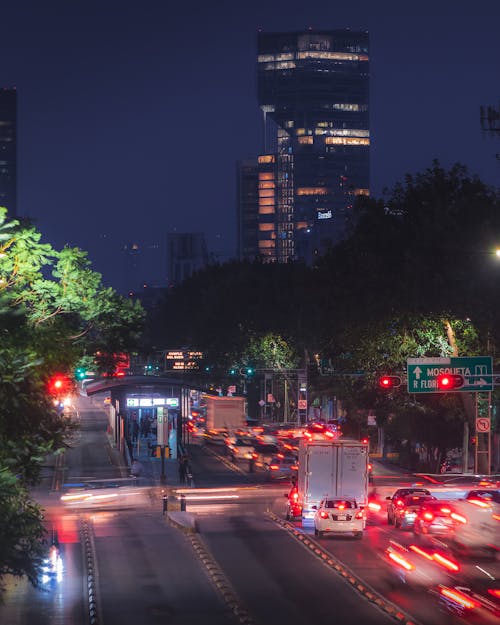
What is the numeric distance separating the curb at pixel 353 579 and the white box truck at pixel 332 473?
4.81ft

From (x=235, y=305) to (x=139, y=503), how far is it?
265ft

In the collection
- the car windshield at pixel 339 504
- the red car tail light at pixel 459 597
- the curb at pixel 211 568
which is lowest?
the curb at pixel 211 568

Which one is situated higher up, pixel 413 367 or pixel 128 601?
pixel 413 367

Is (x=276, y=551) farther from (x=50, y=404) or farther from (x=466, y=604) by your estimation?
(x=50, y=404)

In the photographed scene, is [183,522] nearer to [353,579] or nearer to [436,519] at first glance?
[436,519]

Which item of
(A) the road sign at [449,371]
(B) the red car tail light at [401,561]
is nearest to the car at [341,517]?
(B) the red car tail light at [401,561]

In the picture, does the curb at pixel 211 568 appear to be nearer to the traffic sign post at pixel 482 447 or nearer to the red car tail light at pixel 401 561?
the red car tail light at pixel 401 561

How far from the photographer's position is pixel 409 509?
44688 millimetres

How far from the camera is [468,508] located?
3306 cm

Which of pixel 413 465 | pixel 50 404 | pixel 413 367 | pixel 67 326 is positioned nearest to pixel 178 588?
pixel 67 326

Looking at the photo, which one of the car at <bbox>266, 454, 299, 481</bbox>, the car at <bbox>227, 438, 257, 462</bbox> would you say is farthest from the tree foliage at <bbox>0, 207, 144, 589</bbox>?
the car at <bbox>227, 438, 257, 462</bbox>

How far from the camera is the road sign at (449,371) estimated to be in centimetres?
5116

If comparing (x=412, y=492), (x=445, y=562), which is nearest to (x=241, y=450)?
(x=412, y=492)

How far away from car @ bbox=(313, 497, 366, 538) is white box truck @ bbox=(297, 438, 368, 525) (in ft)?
14.4
